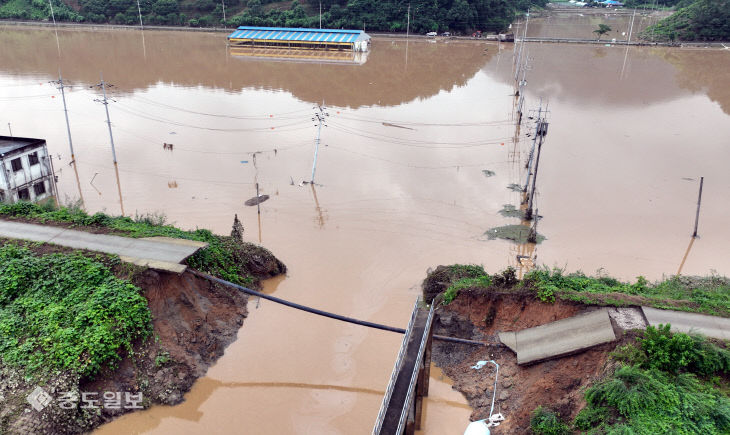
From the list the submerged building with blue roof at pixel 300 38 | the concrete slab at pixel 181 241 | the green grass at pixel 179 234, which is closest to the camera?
the concrete slab at pixel 181 241

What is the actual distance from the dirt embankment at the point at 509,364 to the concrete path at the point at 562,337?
0.21 m

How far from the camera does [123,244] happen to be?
16.5 metres

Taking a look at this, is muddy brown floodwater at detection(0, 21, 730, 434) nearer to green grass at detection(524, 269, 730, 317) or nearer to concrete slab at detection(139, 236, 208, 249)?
concrete slab at detection(139, 236, 208, 249)

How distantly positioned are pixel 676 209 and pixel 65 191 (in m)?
31.7

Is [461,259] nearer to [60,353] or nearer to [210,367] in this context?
[210,367]

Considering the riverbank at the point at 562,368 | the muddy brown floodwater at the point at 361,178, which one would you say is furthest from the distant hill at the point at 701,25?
the riverbank at the point at 562,368

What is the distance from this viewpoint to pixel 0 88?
4456 centimetres

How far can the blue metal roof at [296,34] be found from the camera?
62062 mm

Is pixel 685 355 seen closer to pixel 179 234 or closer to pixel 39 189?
pixel 179 234

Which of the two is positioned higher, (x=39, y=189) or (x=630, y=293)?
(x=630, y=293)

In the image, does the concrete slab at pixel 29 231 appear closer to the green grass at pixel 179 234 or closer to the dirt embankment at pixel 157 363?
the green grass at pixel 179 234

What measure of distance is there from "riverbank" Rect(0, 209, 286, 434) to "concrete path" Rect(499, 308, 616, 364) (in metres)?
8.89

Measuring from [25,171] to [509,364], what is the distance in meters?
23.1

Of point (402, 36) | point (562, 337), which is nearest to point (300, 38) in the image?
point (402, 36)
